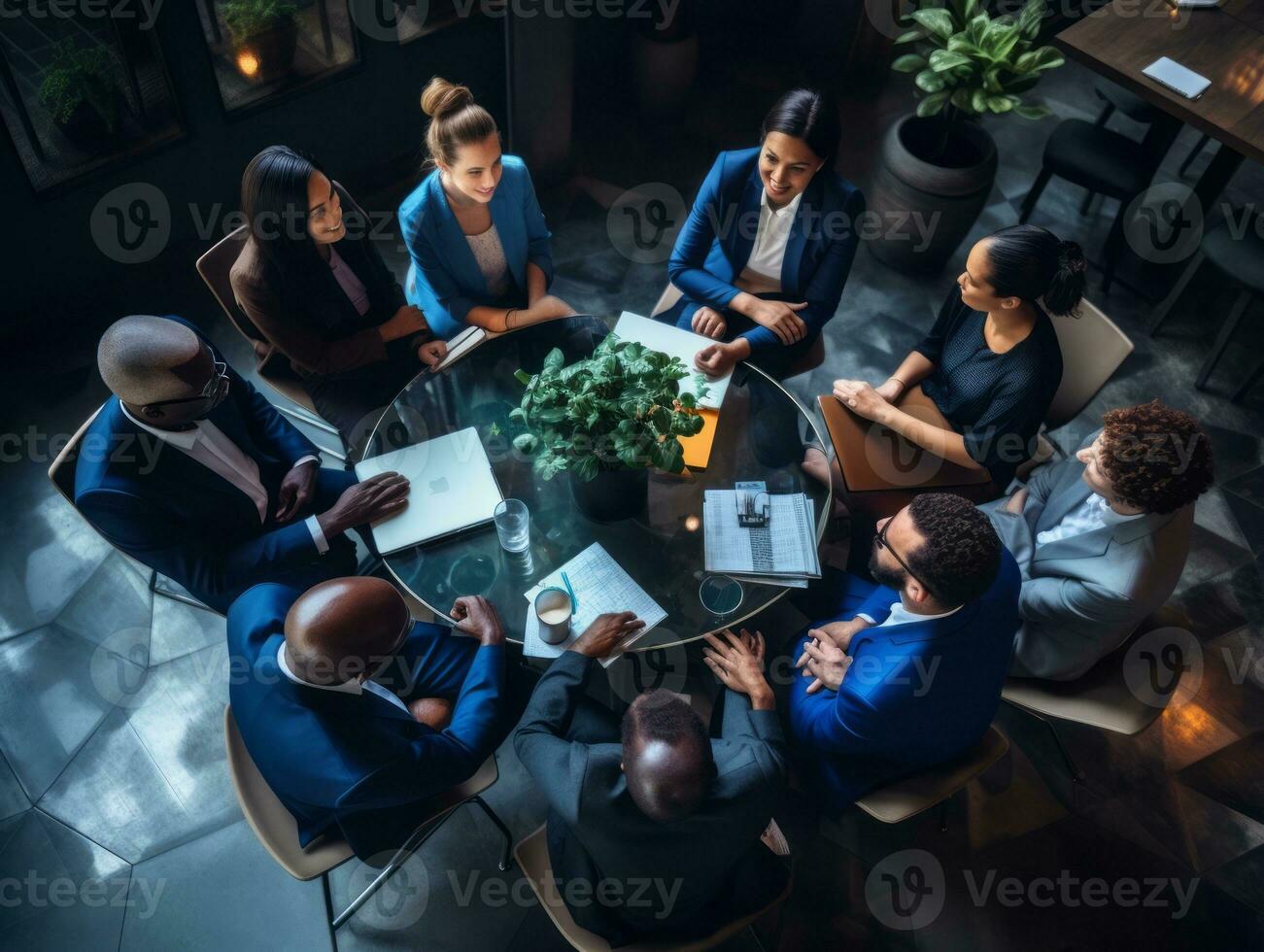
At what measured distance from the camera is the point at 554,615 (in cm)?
251

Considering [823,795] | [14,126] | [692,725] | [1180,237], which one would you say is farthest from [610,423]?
[1180,237]

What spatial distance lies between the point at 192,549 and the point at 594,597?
1202 mm

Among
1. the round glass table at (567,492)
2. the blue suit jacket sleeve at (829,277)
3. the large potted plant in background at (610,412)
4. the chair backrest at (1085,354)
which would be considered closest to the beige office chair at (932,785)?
the round glass table at (567,492)

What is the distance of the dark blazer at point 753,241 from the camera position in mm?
3281

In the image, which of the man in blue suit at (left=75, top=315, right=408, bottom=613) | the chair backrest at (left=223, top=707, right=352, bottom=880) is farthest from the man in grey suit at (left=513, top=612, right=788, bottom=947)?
the man in blue suit at (left=75, top=315, right=408, bottom=613)

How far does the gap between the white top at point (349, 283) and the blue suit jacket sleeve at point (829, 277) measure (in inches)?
55.9

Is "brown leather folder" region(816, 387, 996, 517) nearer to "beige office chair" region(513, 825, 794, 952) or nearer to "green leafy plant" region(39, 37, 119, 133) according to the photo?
"beige office chair" region(513, 825, 794, 952)

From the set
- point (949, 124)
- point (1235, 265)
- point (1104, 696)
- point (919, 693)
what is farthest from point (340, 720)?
point (1235, 265)

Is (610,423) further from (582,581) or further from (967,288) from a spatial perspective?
(967,288)

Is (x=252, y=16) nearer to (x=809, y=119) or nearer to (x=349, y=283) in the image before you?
(x=349, y=283)

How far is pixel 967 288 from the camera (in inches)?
A: 115

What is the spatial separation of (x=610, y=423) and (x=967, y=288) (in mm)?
1372

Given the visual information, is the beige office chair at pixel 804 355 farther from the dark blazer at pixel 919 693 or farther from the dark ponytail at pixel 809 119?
the dark blazer at pixel 919 693

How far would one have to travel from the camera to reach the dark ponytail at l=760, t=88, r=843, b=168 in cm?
297
